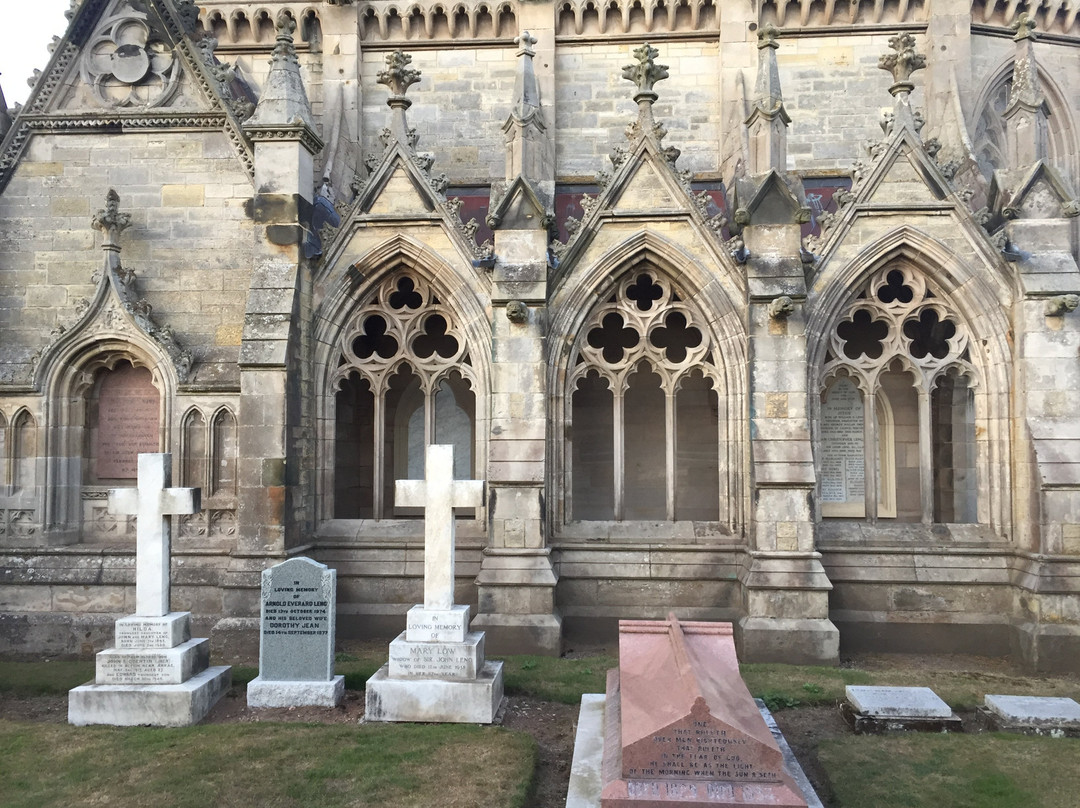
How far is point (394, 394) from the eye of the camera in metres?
13.8

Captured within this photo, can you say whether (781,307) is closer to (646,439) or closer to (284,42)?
(646,439)

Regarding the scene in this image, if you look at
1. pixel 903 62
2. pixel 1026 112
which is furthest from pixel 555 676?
pixel 1026 112

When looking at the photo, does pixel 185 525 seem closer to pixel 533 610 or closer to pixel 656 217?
pixel 533 610

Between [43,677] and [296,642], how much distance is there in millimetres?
3339

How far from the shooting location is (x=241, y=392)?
9242mm

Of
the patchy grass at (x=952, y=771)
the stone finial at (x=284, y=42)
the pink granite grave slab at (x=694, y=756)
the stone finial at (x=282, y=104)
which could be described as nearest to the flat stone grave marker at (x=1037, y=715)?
the patchy grass at (x=952, y=771)

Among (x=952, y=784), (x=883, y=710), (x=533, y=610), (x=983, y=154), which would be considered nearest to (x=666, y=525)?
(x=533, y=610)

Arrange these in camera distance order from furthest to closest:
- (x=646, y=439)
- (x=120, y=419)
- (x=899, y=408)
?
(x=646, y=439)
(x=899, y=408)
(x=120, y=419)

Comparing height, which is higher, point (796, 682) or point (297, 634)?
point (297, 634)

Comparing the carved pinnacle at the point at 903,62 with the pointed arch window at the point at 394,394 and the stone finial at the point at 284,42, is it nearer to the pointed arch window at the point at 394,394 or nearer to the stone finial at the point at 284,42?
the pointed arch window at the point at 394,394

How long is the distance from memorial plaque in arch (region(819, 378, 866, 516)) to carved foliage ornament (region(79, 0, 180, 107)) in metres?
11.7

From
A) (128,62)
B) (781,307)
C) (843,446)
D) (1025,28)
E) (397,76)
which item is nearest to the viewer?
(781,307)

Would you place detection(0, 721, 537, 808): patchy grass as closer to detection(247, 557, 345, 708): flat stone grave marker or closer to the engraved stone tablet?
detection(247, 557, 345, 708): flat stone grave marker

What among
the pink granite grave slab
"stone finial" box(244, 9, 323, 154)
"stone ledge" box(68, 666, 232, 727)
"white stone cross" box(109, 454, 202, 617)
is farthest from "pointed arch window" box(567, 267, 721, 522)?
the pink granite grave slab
